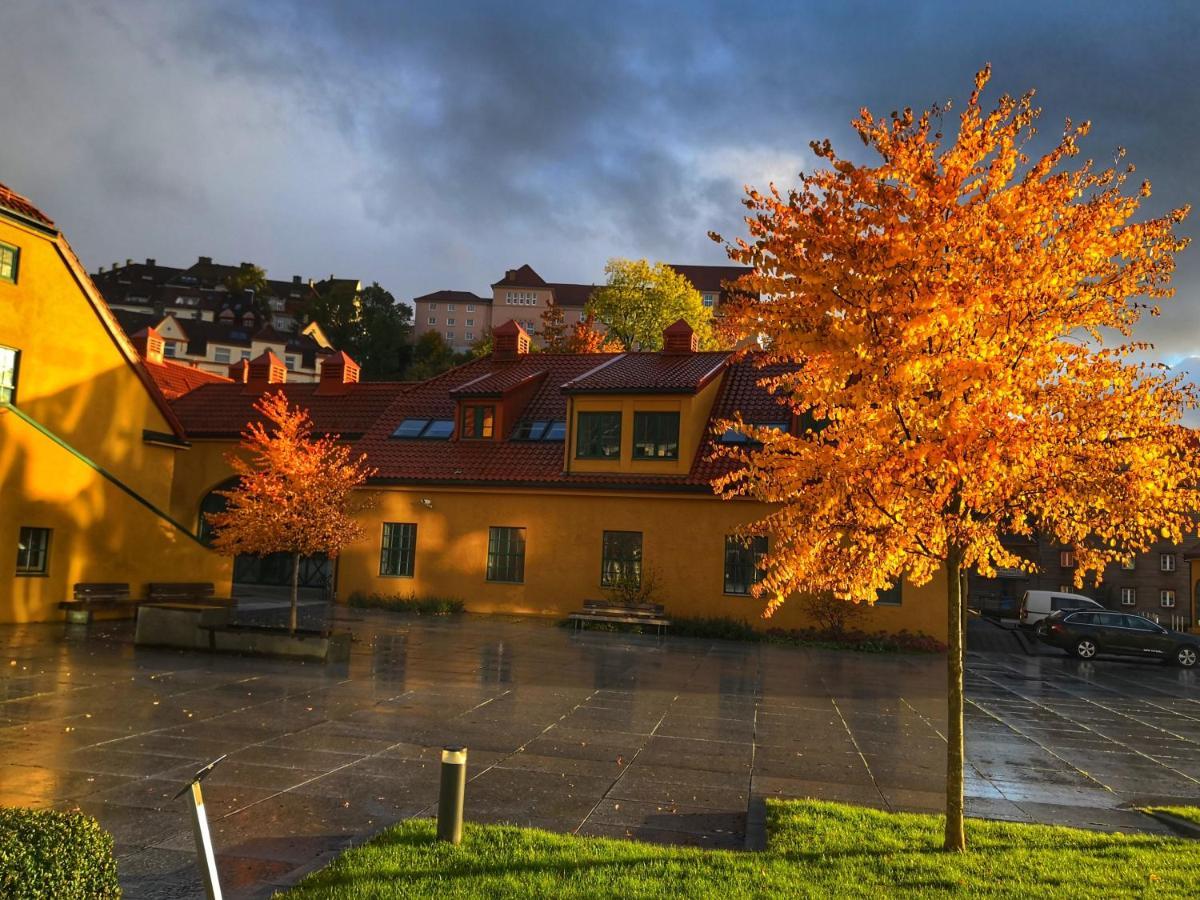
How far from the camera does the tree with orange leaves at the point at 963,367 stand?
246 inches

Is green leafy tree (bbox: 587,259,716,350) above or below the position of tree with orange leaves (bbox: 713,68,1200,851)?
above

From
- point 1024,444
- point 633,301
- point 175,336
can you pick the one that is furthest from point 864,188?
point 175,336

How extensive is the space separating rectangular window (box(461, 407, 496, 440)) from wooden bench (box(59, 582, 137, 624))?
11522 mm

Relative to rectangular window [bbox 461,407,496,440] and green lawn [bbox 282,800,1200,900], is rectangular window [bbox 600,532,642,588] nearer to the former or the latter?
rectangular window [bbox 461,407,496,440]

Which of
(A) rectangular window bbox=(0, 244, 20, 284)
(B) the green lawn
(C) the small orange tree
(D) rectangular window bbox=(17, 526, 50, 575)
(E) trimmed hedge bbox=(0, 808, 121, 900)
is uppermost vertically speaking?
(A) rectangular window bbox=(0, 244, 20, 284)

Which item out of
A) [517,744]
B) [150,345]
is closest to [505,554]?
[517,744]

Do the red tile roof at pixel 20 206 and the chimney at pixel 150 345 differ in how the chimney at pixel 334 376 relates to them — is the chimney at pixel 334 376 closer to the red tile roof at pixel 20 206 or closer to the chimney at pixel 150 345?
the chimney at pixel 150 345

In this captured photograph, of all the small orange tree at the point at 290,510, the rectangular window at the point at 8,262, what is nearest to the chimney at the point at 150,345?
the rectangular window at the point at 8,262

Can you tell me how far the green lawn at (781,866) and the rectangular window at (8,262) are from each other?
2053cm

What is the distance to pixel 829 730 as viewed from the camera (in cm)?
1149

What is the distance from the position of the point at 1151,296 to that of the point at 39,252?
23872mm

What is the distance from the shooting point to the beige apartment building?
401 ft

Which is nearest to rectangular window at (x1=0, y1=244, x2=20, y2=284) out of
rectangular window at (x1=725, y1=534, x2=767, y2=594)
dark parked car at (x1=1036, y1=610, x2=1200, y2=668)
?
rectangular window at (x1=725, y1=534, x2=767, y2=594)

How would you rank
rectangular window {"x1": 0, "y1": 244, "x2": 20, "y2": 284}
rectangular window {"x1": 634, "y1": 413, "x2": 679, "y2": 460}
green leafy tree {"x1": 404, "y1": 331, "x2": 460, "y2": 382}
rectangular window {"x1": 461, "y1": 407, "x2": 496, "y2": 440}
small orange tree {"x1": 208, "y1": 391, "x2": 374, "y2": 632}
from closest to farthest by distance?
small orange tree {"x1": 208, "y1": 391, "x2": 374, "y2": 632} → rectangular window {"x1": 0, "y1": 244, "x2": 20, "y2": 284} → rectangular window {"x1": 634, "y1": 413, "x2": 679, "y2": 460} → rectangular window {"x1": 461, "y1": 407, "x2": 496, "y2": 440} → green leafy tree {"x1": 404, "y1": 331, "x2": 460, "y2": 382}
